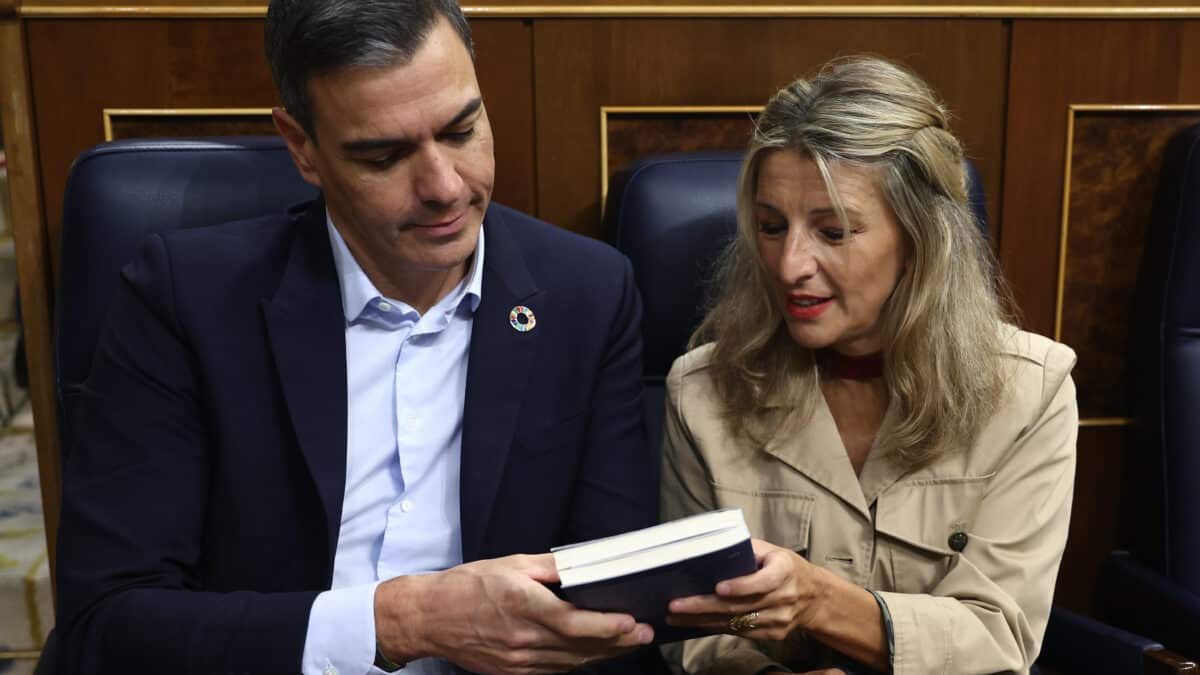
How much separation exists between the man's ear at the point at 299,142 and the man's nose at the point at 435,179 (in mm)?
139

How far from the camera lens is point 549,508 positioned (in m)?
1.59

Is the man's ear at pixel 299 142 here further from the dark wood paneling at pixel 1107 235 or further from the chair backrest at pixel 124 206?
the dark wood paneling at pixel 1107 235

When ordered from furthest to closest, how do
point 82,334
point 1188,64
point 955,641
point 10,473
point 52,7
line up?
point 10,473 → point 1188,64 → point 52,7 → point 82,334 → point 955,641

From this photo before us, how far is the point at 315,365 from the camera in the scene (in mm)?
1492

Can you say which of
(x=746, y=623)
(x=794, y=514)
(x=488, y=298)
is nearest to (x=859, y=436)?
(x=794, y=514)

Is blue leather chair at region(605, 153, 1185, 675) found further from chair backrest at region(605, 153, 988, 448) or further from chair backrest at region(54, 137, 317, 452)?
chair backrest at region(54, 137, 317, 452)

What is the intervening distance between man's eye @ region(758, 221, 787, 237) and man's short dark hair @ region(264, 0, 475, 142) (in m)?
0.51

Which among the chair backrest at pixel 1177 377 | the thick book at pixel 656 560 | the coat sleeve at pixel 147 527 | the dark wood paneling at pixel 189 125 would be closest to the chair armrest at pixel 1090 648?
the chair backrest at pixel 1177 377

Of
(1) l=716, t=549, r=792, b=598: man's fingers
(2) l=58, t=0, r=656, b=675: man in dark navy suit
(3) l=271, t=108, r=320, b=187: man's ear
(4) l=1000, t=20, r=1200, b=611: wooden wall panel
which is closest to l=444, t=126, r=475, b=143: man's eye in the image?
(2) l=58, t=0, r=656, b=675: man in dark navy suit

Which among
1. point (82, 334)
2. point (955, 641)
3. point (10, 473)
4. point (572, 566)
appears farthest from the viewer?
point (10, 473)

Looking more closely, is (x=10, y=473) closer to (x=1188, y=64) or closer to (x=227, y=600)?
(x=227, y=600)

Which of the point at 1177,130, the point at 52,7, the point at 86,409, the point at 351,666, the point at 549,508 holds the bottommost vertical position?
the point at 351,666

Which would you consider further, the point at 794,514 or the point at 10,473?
the point at 10,473

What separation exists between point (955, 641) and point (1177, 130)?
43.9 inches
